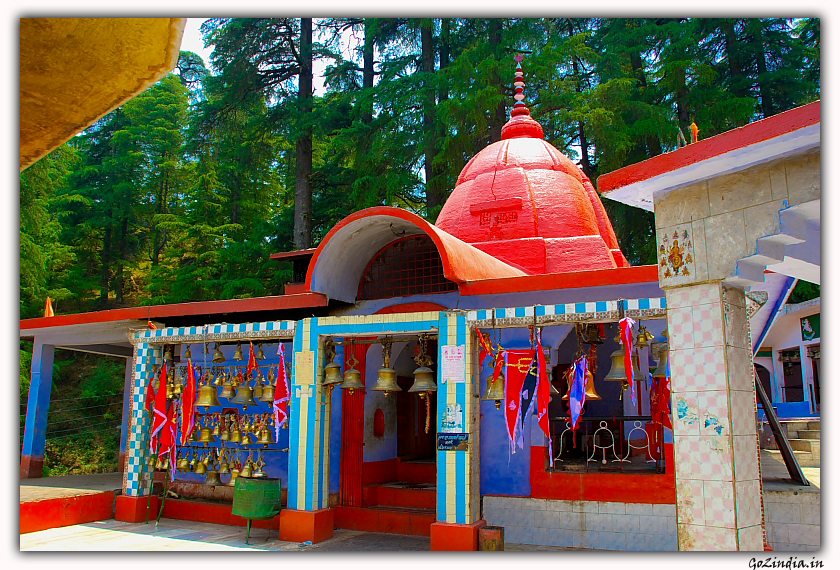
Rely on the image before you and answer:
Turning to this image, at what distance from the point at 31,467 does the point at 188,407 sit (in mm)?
6330

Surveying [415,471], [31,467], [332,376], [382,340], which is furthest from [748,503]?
[31,467]

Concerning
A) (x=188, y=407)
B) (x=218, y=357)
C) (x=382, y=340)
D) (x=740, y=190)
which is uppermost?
(x=740, y=190)

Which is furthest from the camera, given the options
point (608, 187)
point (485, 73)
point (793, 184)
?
point (485, 73)

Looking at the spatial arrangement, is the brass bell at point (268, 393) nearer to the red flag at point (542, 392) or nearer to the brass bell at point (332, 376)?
the brass bell at point (332, 376)

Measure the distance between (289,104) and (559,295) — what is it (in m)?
17.1

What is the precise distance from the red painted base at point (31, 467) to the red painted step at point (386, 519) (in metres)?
7.98

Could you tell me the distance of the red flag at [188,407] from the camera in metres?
9.98

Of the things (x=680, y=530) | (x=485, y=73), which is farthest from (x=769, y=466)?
(x=485, y=73)

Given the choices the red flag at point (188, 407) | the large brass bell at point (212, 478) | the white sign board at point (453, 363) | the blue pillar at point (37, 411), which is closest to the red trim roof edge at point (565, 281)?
the white sign board at point (453, 363)

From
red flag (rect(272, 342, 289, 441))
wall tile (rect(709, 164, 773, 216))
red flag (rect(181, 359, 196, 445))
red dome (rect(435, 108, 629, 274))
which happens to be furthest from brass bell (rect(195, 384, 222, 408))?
wall tile (rect(709, 164, 773, 216))

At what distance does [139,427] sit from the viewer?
10148mm

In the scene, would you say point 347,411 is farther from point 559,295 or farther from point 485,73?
point 485,73

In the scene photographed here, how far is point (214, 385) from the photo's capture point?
10.5 m

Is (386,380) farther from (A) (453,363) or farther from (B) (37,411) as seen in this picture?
(B) (37,411)
